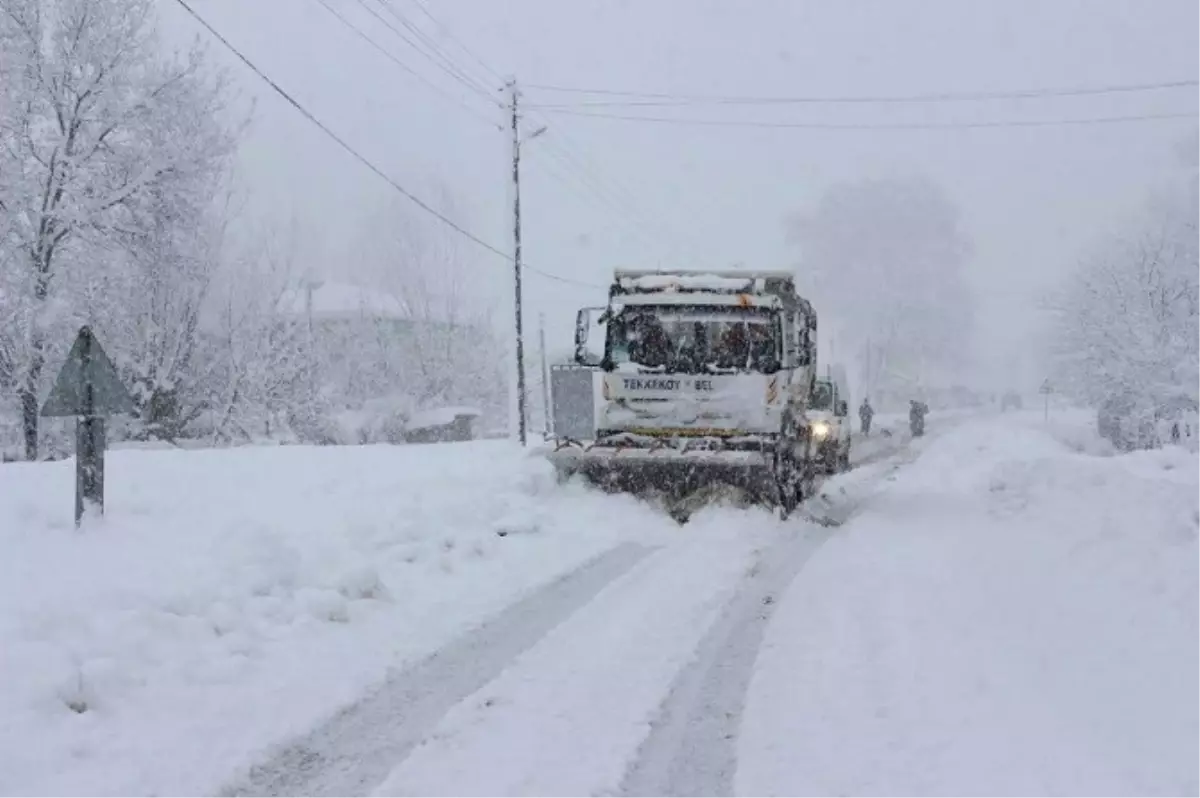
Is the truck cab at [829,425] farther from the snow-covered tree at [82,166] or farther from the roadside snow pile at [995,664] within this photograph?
the snow-covered tree at [82,166]

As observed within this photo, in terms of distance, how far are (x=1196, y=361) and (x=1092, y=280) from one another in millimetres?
10542

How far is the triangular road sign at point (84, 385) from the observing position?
28.3ft

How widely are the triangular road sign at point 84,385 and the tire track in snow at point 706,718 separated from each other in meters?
5.17

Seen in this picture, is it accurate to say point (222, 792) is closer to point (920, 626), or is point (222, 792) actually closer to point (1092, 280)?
point (920, 626)

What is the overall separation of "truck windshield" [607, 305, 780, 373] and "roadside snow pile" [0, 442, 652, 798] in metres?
2.28

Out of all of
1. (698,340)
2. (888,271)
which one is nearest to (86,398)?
(698,340)

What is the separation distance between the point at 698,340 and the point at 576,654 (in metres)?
8.85

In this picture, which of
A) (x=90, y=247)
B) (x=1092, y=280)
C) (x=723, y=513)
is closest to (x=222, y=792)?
(x=723, y=513)

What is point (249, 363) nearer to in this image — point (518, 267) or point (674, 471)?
point (518, 267)

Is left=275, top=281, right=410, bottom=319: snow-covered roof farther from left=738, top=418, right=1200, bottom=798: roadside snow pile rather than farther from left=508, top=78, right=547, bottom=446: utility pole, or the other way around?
left=738, top=418, right=1200, bottom=798: roadside snow pile

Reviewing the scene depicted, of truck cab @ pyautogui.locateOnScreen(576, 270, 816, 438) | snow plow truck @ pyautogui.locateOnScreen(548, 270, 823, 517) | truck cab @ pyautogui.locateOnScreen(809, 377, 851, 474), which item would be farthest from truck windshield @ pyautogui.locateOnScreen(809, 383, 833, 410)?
truck cab @ pyautogui.locateOnScreen(576, 270, 816, 438)

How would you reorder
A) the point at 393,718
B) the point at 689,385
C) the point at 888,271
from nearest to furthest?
1. the point at 393,718
2. the point at 689,385
3. the point at 888,271

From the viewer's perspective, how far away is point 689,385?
14.4 meters

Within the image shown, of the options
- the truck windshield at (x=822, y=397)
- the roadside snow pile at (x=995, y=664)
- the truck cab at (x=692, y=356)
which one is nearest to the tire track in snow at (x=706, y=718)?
the roadside snow pile at (x=995, y=664)
